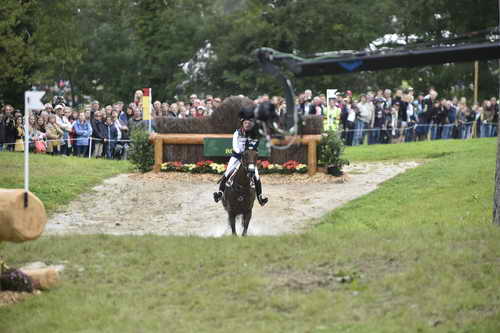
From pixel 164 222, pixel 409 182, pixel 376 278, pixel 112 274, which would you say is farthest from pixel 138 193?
pixel 376 278

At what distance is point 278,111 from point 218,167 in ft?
9.26

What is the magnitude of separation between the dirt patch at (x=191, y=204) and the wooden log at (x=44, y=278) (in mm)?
5596

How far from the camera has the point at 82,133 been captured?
1149 inches

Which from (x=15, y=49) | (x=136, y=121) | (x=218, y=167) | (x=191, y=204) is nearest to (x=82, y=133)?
(x=136, y=121)

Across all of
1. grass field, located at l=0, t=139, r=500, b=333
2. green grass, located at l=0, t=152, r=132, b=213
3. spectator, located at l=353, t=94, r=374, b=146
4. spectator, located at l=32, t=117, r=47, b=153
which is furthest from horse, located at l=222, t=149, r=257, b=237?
spectator, located at l=353, t=94, r=374, b=146

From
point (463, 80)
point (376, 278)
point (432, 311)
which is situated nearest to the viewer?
point (432, 311)

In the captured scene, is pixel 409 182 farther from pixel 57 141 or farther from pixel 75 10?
pixel 75 10

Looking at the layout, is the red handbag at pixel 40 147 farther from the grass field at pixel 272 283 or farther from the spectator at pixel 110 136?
the grass field at pixel 272 283

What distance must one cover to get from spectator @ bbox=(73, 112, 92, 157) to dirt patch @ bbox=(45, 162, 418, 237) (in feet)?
8.28

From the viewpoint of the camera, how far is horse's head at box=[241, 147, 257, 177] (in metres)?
17.6

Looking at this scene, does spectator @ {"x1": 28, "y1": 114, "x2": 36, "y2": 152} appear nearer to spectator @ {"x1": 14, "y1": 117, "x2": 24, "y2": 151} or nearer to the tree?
spectator @ {"x1": 14, "y1": 117, "x2": 24, "y2": 151}

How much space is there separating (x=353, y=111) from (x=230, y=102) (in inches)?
321

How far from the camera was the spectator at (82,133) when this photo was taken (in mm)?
28609

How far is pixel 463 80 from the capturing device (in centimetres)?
5469
